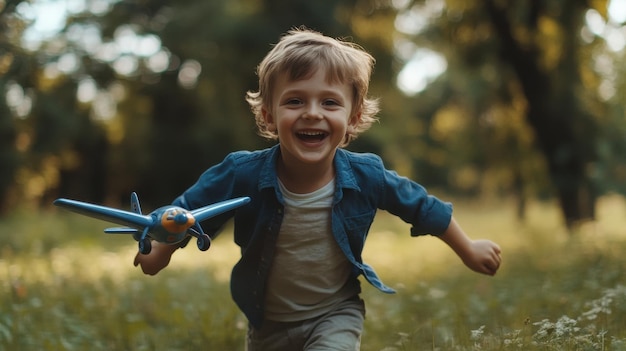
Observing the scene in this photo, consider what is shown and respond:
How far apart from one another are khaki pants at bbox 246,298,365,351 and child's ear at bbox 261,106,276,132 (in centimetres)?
86

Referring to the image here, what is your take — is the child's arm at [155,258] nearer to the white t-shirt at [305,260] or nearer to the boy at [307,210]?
the boy at [307,210]

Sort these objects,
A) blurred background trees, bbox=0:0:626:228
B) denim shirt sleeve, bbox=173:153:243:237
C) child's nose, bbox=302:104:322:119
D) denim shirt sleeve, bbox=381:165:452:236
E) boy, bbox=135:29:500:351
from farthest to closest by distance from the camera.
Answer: blurred background trees, bbox=0:0:626:228 < denim shirt sleeve, bbox=381:165:452:236 < denim shirt sleeve, bbox=173:153:243:237 < boy, bbox=135:29:500:351 < child's nose, bbox=302:104:322:119

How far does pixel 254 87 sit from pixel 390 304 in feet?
→ 50.0

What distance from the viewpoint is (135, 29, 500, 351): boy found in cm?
308

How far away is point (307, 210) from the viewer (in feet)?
10.5

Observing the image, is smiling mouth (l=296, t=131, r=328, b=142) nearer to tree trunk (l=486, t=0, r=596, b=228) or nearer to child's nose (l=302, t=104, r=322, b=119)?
child's nose (l=302, t=104, r=322, b=119)

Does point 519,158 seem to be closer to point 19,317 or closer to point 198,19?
point 19,317

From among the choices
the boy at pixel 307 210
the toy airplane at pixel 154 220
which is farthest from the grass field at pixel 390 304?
the toy airplane at pixel 154 220

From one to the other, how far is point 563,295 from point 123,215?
348 centimetres

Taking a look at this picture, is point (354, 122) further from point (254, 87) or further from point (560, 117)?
point (254, 87)

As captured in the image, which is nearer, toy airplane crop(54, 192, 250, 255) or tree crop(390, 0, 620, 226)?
toy airplane crop(54, 192, 250, 255)

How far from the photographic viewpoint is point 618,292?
12.3ft

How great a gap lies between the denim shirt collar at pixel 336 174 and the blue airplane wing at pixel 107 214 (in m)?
0.70

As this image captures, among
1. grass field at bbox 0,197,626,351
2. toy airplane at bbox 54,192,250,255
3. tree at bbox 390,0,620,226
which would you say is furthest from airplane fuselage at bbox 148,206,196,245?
tree at bbox 390,0,620,226
